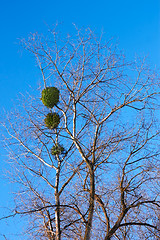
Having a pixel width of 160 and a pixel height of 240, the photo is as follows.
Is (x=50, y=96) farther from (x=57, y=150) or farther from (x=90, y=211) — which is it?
(x=90, y=211)

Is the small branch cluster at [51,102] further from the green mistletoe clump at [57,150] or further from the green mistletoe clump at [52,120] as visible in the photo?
the green mistletoe clump at [57,150]

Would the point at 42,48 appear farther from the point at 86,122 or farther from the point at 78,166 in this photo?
the point at 78,166

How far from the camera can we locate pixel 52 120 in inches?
249

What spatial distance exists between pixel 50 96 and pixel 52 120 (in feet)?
1.69

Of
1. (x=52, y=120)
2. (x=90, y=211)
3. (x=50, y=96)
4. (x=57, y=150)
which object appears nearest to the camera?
(x=90, y=211)

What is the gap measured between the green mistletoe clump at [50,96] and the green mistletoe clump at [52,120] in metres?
0.26

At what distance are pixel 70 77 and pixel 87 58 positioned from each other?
51 cm

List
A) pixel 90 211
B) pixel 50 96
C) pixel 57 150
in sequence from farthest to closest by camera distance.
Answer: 1. pixel 57 150
2. pixel 50 96
3. pixel 90 211

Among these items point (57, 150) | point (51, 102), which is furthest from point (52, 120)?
point (57, 150)

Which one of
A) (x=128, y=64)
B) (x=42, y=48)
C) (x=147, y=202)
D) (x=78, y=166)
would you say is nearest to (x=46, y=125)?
(x=78, y=166)

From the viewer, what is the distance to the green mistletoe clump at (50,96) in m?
6.13

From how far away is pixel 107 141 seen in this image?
6.31m

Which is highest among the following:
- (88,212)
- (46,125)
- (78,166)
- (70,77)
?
(70,77)

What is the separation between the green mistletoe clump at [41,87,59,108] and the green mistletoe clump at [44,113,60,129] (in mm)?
263
